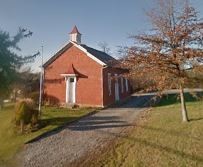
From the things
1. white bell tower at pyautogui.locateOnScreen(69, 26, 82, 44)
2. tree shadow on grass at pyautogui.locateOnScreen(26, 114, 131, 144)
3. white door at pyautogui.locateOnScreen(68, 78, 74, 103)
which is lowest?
tree shadow on grass at pyautogui.locateOnScreen(26, 114, 131, 144)

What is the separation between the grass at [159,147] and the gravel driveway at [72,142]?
863mm

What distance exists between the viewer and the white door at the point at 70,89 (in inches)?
943

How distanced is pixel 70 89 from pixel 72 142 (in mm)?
12728

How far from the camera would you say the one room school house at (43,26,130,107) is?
23.1 m

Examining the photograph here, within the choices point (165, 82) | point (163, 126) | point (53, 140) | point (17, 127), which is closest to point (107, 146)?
point (53, 140)

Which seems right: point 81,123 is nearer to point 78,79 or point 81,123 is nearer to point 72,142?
point 72,142

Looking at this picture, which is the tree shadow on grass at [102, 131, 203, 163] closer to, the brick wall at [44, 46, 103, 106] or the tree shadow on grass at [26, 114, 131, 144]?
the tree shadow on grass at [26, 114, 131, 144]

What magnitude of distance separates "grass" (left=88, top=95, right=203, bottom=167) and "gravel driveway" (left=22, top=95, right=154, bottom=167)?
0.86 m

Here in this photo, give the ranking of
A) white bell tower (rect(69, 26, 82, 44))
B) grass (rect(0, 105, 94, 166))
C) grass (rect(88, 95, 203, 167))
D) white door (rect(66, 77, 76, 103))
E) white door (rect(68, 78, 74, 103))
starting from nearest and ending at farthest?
grass (rect(88, 95, 203, 167)) < grass (rect(0, 105, 94, 166)) < white door (rect(66, 77, 76, 103)) < white door (rect(68, 78, 74, 103)) < white bell tower (rect(69, 26, 82, 44))

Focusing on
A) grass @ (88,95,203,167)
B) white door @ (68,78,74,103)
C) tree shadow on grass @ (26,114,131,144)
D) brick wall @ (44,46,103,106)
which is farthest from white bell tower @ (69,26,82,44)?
grass @ (88,95,203,167)

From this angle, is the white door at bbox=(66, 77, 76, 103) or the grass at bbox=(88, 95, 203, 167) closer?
the grass at bbox=(88, 95, 203, 167)

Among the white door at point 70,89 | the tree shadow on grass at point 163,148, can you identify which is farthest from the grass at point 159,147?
the white door at point 70,89

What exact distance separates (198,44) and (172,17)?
6.24 ft

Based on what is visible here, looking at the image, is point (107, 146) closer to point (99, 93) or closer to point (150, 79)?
point (150, 79)
